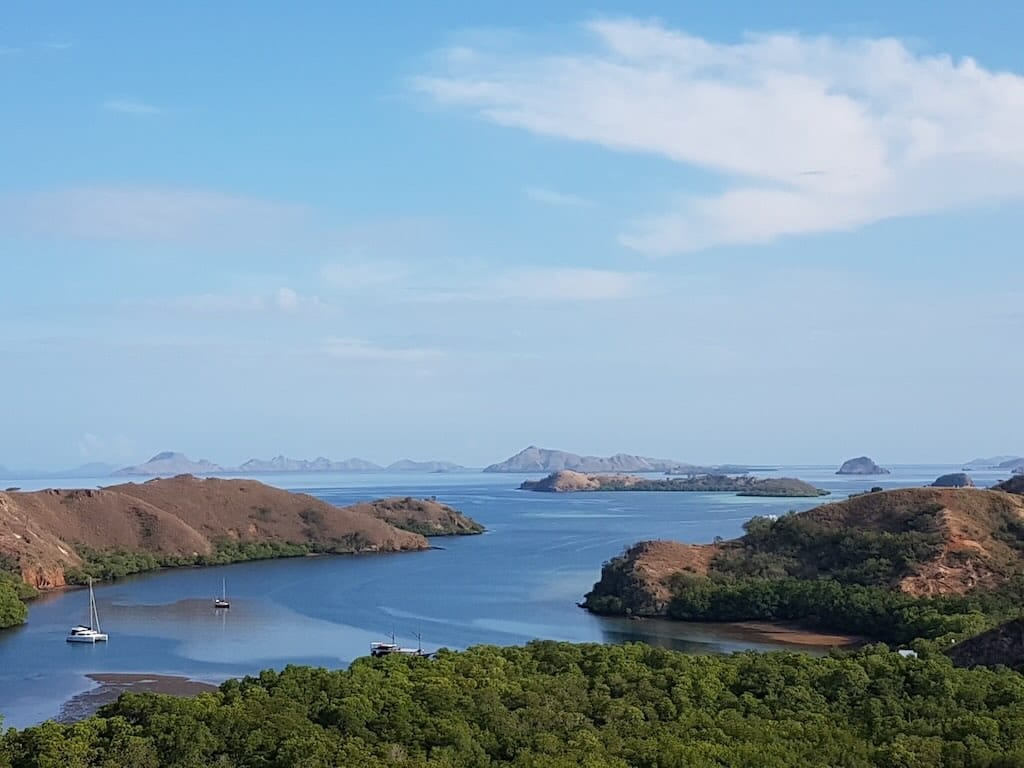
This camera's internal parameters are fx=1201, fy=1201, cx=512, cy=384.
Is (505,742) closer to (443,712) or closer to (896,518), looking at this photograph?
(443,712)

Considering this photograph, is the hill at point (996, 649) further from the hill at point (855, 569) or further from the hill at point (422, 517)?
the hill at point (422, 517)

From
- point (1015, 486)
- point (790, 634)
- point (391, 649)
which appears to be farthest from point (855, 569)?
point (1015, 486)

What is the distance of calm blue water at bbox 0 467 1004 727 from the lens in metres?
56.0

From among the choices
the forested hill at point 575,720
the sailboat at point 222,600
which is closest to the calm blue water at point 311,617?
the sailboat at point 222,600

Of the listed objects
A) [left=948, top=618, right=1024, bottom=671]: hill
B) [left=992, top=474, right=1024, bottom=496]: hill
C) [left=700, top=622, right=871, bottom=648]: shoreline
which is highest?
[left=992, top=474, right=1024, bottom=496]: hill

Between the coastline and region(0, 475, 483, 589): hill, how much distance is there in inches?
1511

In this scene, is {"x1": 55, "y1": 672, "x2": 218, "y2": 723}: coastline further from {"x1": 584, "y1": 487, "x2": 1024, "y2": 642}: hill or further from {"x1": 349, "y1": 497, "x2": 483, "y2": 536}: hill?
{"x1": 349, "y1": 497, "x2": 483, "y2": 536}: hill

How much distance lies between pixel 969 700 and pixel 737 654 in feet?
34.6

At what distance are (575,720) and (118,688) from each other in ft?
85.5

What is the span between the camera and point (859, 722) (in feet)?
103

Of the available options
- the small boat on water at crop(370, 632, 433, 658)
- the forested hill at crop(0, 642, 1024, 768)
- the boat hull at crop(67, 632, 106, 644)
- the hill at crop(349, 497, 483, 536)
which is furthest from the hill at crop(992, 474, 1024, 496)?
the boat hull at crop(67, 632, 106, 644)

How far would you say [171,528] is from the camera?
110688 millimetres

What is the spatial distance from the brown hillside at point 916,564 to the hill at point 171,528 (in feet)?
142

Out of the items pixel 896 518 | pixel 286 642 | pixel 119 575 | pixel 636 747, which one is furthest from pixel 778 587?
pixel 119 575
